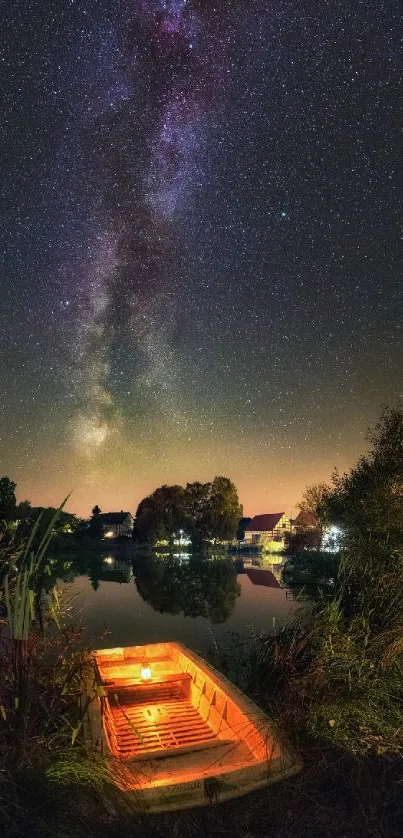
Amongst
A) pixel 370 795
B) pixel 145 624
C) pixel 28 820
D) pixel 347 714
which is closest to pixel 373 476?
pixel 145 624

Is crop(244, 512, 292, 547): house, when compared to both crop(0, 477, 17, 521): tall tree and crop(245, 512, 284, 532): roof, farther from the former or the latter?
crop(0, 477, 17, 521): tall tree

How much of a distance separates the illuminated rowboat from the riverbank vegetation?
7.9 inches

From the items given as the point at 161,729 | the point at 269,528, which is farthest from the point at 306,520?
the point at 269,528

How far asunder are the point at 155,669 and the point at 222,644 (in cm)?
866

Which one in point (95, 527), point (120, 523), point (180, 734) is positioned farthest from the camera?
point (120, 523)

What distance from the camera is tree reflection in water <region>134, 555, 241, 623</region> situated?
94.8ft

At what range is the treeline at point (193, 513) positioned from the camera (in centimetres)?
8250

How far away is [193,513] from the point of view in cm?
8469

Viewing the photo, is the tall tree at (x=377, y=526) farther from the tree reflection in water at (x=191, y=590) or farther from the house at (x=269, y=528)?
the house at (x=269, y=528)

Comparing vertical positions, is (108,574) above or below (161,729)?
above

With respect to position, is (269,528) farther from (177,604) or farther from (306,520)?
(177,604)

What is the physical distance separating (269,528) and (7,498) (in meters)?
82.3

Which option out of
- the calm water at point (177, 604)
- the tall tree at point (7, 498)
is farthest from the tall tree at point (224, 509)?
the tall tree at point (7, 498)

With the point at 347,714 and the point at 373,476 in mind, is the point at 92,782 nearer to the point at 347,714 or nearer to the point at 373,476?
the point at 347,714
